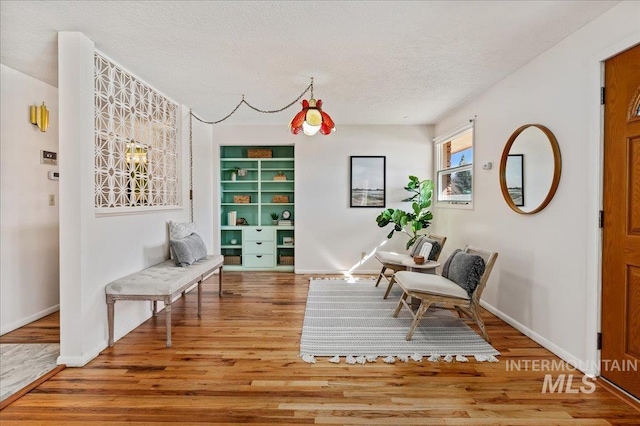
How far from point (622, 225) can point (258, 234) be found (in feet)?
15.7

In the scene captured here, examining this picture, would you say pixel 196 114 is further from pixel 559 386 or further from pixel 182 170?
pixel 559 386

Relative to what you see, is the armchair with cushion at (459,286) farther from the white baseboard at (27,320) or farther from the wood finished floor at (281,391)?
the white baseboard at (27,320)

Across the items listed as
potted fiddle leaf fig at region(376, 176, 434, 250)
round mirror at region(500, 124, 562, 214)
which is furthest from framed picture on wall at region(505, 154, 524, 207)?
potted fiddle leaf fig at region(376, 176, 434, 250)

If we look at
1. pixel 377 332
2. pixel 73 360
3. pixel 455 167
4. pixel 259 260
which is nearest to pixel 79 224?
pixel 73 360

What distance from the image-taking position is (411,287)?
2871mm

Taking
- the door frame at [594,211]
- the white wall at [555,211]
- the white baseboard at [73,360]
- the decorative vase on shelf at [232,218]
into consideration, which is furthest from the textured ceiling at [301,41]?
the white baseboard at [73,360]

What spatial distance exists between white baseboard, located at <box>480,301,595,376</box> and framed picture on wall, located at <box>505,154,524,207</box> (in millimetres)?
1165

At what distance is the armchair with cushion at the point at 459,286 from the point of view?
2.83 meters

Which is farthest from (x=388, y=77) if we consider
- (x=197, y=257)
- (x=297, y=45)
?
(x=197, y=257)

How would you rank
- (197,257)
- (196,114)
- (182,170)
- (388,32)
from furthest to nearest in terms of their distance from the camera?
(196,114) < (182,170) < (197,257) < (388,32)

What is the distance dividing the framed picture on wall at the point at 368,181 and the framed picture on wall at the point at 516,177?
242 centimetres

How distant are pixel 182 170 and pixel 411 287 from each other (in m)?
3.34

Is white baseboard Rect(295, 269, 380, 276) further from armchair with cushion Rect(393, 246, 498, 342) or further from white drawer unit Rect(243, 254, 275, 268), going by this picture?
armchair with cushion Rect(393, 246, 498, 342)

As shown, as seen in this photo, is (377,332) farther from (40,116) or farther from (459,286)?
(40,116)
